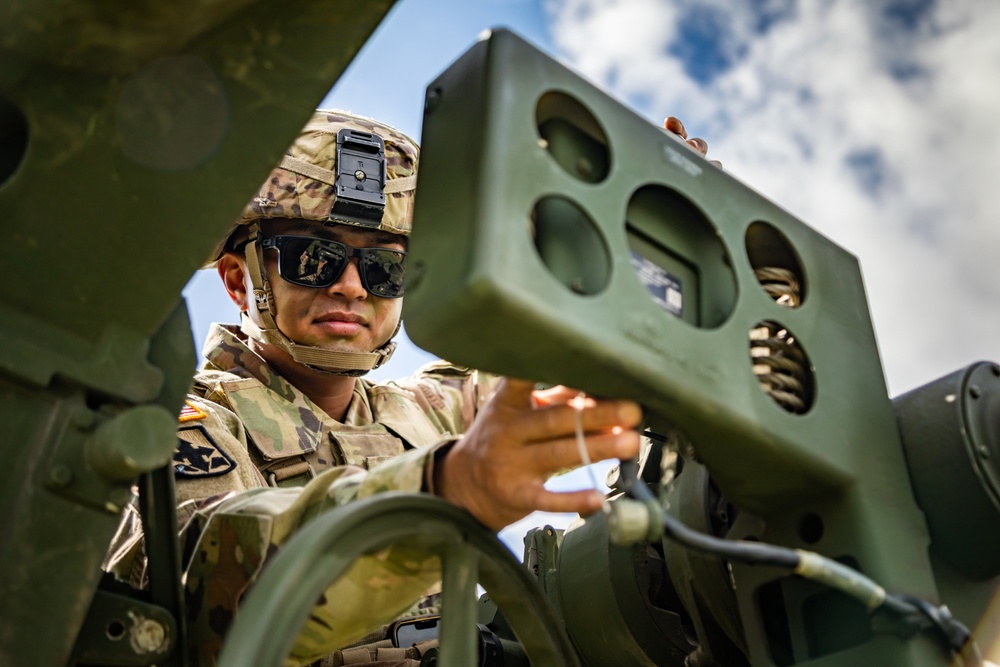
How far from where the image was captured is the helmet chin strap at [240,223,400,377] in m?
3.60

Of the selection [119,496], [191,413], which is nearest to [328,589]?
[119,496]

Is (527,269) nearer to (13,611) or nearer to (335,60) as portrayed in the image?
Answer: (335,60)

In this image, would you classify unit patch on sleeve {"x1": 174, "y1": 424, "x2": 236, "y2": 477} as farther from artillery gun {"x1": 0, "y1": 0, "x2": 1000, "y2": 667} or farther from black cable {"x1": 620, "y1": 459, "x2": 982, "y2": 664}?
black cable {"x1": 620, "y1": 459, "x2": 982, "y2": 664}

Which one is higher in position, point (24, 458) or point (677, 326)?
point (677, 326)

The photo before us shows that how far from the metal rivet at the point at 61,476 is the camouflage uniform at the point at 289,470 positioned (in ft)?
1.48

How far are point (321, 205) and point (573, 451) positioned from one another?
2.32 metres

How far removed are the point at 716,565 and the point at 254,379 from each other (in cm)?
201

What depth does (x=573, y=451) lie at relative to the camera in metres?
1.58

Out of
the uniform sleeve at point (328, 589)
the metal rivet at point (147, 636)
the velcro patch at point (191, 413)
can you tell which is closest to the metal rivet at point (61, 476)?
the metal rivet at point (147, 636)

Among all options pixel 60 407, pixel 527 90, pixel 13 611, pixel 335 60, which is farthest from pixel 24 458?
pixel 527 90

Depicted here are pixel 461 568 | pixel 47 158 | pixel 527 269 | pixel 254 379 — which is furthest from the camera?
pixel 254 379

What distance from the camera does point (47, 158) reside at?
150cm

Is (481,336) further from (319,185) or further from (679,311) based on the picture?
(319,185)

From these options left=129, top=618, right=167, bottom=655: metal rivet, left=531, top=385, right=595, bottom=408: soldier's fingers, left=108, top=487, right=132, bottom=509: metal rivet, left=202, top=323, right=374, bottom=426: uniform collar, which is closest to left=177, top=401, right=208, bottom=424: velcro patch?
left=202, top=323, right=374, bottom=426: uniform collar
